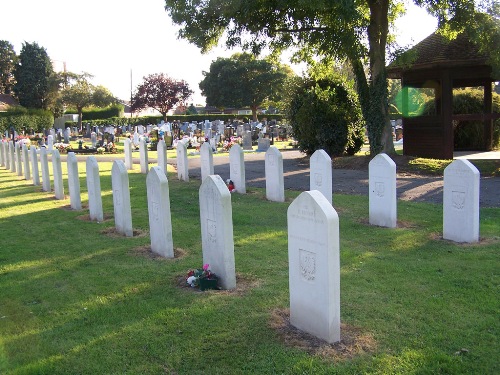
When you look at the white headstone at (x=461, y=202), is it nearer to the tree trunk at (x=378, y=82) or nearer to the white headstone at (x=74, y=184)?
the white headstone at (x=74, y=184)

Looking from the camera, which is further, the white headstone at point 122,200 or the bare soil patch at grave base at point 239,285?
the white headstone at point 122,200

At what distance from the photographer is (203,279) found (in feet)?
20.0

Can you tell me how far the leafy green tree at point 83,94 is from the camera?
56.7m

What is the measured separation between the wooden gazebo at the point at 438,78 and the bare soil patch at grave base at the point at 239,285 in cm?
1346

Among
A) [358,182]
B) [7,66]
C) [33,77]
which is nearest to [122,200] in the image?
[358,182]

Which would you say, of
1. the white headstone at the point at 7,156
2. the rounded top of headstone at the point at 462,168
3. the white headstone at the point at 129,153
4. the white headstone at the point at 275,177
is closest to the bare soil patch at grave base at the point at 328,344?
the rounded top of headstone at the point at 462,168

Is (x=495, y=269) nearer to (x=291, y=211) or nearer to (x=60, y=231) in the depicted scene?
(x=291, y=211)

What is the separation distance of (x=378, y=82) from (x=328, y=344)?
15528 mm

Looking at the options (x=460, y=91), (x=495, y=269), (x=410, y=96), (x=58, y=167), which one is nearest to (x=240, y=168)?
(x=58, y=167)

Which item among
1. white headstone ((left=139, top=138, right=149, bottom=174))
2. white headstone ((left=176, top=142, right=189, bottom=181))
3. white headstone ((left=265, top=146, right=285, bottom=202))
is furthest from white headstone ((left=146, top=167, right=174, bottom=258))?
white headstone ((left=139, top=138, right=149, bottom=174))

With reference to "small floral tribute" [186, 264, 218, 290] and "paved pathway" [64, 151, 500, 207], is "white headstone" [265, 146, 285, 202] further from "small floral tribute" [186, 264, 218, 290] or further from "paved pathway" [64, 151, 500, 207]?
"small floral tribute" [186, 264, 218, 290]

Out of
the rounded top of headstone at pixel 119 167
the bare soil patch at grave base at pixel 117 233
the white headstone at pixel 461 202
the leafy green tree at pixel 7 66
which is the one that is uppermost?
the leafy green tree at pixel 7 66

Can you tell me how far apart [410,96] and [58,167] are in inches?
644

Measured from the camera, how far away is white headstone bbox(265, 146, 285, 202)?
1229 centimetres
